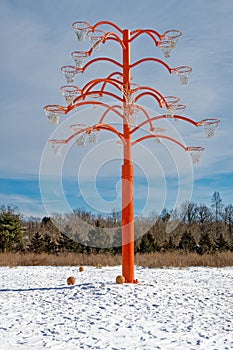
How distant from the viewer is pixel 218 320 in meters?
6.38

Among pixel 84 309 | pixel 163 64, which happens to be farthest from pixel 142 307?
pixel 163 64

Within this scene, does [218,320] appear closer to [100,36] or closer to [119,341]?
[119,341]

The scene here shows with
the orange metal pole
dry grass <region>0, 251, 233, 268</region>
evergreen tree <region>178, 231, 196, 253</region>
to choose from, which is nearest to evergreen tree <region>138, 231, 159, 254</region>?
evergreen tree <region>178, 231, 196, 253</region>

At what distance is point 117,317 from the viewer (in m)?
6.35

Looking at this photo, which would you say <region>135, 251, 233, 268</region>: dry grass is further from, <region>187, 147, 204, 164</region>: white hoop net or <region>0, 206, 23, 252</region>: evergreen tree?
<region>0, 206, 23, 252</region>: evergreen tree

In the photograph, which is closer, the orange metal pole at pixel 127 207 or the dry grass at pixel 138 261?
the orange metal pole at pixel 127 207

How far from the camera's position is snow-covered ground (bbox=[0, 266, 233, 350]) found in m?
5.30

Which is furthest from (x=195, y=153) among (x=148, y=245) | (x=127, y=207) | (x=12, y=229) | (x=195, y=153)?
(x=12, y=229)

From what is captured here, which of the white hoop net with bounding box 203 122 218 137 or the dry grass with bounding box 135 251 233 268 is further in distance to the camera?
the dry grass with bounding box 135 251 233 268

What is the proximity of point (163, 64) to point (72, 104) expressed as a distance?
216cm

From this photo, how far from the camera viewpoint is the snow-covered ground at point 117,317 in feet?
17.4

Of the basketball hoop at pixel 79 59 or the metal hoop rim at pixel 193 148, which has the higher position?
the basketball hoop at pixel 79 59

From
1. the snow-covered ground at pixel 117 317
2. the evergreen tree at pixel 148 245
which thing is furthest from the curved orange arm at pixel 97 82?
the evergreen tree at pixel 148 245

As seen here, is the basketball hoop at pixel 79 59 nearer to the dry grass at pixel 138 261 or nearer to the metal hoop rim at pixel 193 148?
the metal hoop rim at pixel 193 148
